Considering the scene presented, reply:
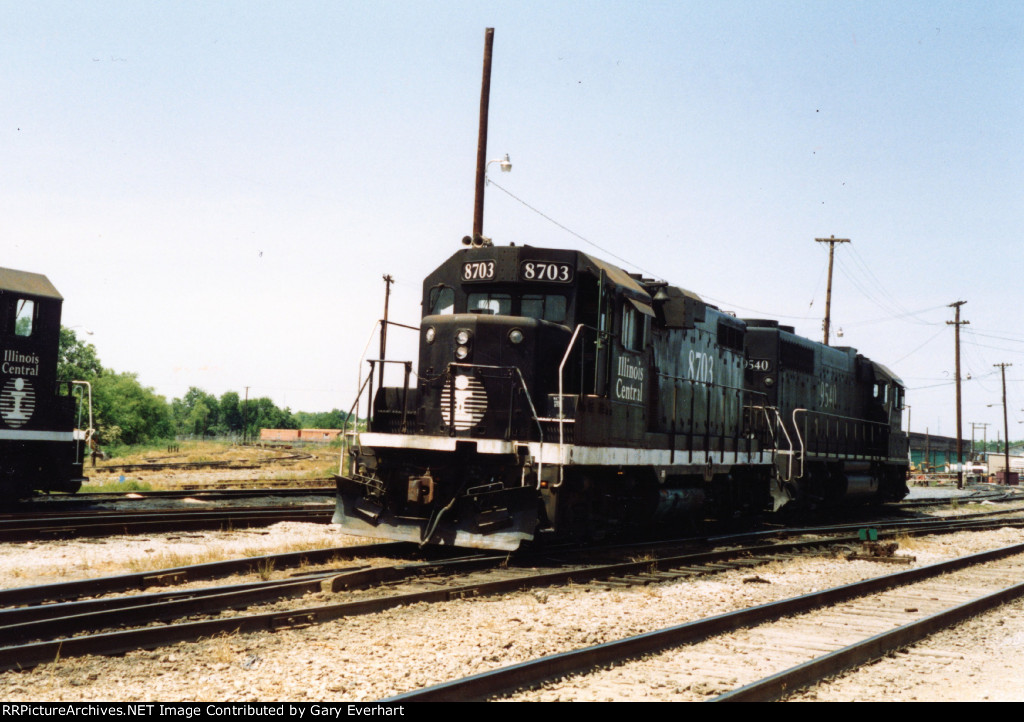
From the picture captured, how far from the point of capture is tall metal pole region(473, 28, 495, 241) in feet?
57.1

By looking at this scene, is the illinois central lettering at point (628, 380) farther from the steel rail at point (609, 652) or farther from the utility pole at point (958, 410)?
the utility pole at point (958, 410)

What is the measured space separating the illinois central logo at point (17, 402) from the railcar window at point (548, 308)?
30.7ft

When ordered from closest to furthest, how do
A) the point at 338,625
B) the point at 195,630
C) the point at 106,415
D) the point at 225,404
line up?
1. the point at 195,630
2. the point at 338,625
3. the point at 106,415
4. the point at 225,404

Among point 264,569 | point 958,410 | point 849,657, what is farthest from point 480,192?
point 958,410

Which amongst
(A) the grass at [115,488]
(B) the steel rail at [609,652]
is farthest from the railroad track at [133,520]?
(B) the steel rail at [609,652]

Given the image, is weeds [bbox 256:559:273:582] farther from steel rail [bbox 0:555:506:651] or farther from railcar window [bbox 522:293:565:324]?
railcar window [bbox 522:293:565:324]

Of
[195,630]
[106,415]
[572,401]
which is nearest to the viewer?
[195,630]

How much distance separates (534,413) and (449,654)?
4076mm

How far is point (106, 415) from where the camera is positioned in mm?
74938

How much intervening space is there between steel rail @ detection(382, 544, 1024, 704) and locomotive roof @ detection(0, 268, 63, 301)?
13221 mm

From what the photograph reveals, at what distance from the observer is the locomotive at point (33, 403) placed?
1491 centimetres
